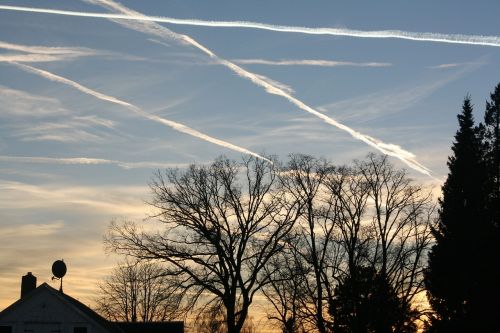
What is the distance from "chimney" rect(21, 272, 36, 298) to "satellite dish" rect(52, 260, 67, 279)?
7.42ft

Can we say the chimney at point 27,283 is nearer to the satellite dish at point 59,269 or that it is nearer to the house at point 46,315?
the satellite dish at point 59,269

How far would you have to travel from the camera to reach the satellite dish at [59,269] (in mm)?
61469

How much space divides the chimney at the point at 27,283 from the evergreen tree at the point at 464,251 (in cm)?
3284

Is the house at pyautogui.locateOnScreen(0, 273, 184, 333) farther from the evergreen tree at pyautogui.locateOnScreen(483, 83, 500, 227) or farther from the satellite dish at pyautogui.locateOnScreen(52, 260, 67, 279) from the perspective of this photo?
the evergreen tree at pyautogui.locateOnScreen(483, 83, 500, 227)

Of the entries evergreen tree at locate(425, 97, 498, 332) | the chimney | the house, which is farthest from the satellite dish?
evergreen tree at locate(425, 97, 498, 332)

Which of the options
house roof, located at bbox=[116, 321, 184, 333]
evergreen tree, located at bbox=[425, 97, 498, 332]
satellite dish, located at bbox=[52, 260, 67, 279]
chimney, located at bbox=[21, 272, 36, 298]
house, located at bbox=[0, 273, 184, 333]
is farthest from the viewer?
house roof, located at bbox=[116, 321, 184, 333]

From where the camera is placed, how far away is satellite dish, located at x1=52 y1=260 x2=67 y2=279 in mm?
61469

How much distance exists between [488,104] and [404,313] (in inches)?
745

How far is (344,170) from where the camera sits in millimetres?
55125

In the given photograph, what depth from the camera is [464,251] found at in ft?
173

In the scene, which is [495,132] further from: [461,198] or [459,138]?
[461,198]

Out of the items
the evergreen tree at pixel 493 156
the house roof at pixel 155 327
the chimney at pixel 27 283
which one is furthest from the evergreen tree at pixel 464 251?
the chimney at pixel 27 283

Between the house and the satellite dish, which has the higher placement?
the satellite dish

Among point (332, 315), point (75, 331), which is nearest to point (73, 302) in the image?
point (75, 331)
